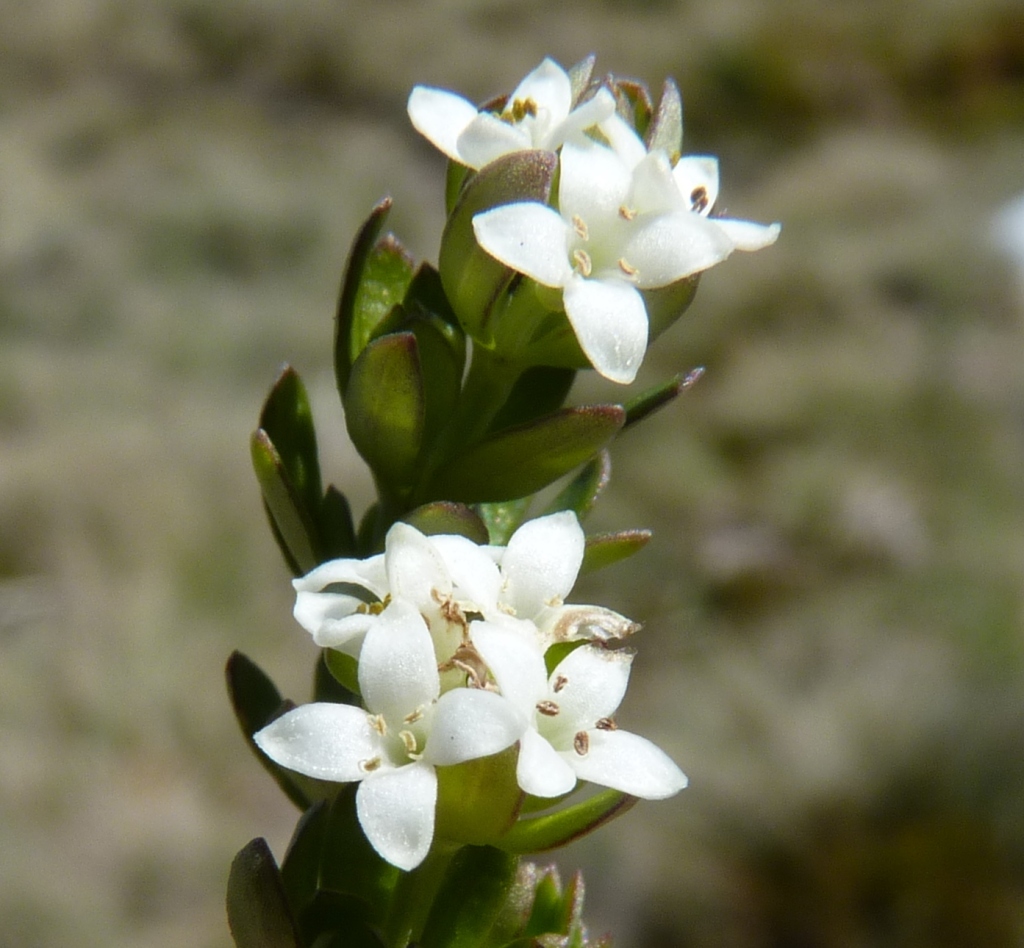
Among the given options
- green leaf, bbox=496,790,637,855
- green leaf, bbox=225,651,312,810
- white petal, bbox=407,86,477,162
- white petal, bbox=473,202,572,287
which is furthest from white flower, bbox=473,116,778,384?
green leaf, bbox=225,651,312,810

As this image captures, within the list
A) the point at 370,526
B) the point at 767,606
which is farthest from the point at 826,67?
the point at 370,526

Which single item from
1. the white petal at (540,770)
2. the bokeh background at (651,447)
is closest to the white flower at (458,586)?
the white petal at (540,770)

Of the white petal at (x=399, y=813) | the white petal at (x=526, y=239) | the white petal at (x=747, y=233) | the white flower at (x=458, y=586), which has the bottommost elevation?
the white petal at (x=399, y=813)

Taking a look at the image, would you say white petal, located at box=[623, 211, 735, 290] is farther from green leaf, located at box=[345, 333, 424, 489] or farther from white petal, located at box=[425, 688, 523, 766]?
white petal, located at box=[425, 688, 523, 766]

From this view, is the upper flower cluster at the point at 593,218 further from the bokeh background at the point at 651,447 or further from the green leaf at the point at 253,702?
the bokeh background at the point at 651,447

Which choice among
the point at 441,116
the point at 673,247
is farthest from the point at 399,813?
the point at 441,116

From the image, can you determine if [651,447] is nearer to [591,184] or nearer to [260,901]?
[591,184]

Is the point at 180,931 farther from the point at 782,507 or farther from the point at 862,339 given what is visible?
the point at 862,339
